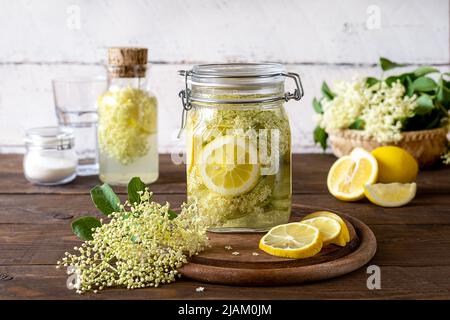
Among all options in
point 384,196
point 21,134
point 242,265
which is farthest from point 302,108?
point 242,265

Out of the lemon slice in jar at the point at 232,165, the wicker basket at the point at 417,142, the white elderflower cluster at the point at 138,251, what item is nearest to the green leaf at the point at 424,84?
the wicker basket at the point at 417,142

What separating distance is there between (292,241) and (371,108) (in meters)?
0.88

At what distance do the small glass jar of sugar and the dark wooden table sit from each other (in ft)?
0.11

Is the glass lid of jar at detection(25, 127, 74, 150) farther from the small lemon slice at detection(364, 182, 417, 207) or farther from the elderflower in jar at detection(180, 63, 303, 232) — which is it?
the small lemon slice at detection(364, 182, 417, 207)

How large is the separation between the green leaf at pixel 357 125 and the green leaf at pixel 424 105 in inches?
6.0

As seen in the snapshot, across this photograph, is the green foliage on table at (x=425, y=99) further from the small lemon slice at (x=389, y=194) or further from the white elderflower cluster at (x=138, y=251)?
the white elderflower cluster at (x=138, y=251)

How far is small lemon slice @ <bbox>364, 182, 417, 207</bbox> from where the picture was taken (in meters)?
1.50

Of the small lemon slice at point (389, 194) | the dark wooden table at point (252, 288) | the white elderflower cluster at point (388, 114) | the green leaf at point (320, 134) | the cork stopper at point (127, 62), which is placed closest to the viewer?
the dark wooden table at point (252, 288)

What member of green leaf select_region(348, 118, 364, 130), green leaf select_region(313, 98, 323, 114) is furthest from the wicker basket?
green leaf select_region(313, 98, 323, 114)

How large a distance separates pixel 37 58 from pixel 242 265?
1.38m

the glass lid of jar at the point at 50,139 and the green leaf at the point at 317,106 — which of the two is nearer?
the glass lid of jar at the point at 50,139

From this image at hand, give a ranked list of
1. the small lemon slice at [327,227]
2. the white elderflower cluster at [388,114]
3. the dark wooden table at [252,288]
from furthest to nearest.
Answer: the white elderflower cluster at [388,114]
the small lemon slice at [327,227]
the dark wooden table at [252,288]

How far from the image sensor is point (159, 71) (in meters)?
2.18

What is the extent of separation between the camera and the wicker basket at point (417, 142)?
1.83 m
